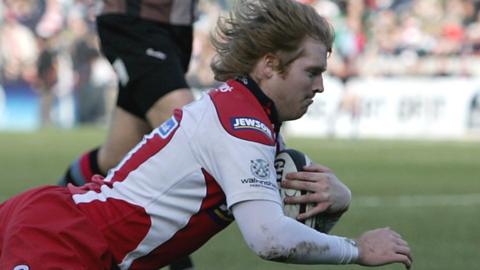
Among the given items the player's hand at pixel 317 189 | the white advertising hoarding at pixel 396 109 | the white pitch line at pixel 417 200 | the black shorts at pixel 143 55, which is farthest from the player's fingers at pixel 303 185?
the white advertising hoarding at pixel 396 109

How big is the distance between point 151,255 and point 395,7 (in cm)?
2292

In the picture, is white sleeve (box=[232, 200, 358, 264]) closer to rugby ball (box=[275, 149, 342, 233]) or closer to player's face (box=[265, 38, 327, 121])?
rugby ball (box=[275, 149, 342, 233])

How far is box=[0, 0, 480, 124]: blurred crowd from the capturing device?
24.1 metres

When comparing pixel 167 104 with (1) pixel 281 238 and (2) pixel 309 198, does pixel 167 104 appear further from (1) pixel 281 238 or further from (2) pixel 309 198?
(1) pixel 281 238

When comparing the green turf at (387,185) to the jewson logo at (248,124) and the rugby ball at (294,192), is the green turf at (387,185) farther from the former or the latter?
the jewson logo at (248,124)

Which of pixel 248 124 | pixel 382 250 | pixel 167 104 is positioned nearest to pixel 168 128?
pixel 248 124

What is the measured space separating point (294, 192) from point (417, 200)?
6556 mm

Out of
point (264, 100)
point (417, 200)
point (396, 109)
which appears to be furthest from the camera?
point (396, 109)

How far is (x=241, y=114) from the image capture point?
380 cm

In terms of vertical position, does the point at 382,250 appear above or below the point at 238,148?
below

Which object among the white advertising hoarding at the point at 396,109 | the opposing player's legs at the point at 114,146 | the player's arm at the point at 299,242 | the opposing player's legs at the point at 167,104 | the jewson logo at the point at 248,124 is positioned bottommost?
the white advertising hoarding at the point at 396,109

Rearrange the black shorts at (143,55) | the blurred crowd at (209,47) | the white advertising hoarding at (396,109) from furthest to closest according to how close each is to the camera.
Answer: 1. the blurred crowd at (209,47)
2. the white advertising hoarding at (396,109)
3. the black shorts at (143,55)

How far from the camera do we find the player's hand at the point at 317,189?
396 cm

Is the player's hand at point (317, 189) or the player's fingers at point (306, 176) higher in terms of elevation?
the player's fingers at point (306, 176)
